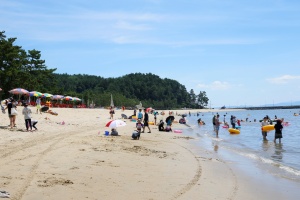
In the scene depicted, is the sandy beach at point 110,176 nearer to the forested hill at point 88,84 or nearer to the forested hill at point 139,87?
the forested hill at point 88,84

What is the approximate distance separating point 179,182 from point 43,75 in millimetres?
62862

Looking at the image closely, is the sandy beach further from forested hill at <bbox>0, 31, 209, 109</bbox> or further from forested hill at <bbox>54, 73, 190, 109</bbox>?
forested hill at <bbox>54, 73, 190, 109</bbox>

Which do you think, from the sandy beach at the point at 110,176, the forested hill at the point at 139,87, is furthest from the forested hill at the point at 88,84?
the sandy beach at the point at 110,176

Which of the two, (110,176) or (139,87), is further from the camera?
(139,87)

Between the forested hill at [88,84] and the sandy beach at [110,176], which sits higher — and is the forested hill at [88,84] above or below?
above

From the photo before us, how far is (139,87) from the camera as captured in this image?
167875 millimetres

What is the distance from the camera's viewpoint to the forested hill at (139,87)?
150625 millimetres

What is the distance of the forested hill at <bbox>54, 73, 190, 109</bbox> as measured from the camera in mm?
150625

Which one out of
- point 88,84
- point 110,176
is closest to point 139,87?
point 88,84

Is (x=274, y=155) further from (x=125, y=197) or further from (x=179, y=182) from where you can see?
(x=125, y=197)

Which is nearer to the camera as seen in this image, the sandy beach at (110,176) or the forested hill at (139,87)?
the sandy beach at (110,176)

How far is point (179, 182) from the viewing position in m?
7.55

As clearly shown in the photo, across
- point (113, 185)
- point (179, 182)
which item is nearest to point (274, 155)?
point (179, 182)

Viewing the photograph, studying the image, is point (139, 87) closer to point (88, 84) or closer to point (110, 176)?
point (88, 84)
